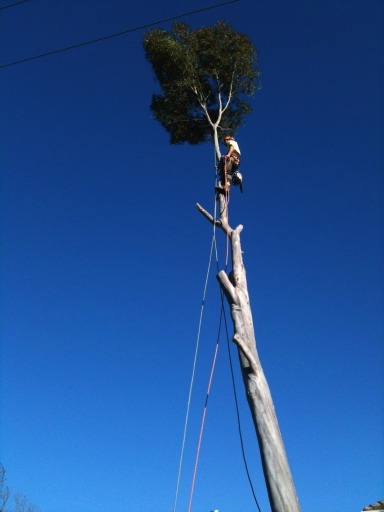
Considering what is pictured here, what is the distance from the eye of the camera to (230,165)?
318 inches

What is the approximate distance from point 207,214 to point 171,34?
514 centimetres

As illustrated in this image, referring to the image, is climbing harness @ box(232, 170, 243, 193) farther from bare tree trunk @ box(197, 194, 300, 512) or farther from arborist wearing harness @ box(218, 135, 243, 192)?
bare tree trunk @ box(197, 194, 300, 512)

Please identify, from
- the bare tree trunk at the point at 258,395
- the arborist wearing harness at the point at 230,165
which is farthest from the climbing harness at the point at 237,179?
the bare tree trunk at the point at 258,395

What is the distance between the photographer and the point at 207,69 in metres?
10.3

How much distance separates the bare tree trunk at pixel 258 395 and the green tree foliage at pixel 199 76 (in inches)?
167

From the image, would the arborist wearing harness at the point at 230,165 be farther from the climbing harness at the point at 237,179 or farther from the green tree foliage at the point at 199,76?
the green tree foliage at the point at 199,76

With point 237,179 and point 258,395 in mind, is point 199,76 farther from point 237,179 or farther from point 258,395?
point 258,395

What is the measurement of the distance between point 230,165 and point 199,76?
9.84 feet

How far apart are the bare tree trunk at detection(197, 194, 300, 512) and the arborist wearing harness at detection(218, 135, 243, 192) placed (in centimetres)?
158

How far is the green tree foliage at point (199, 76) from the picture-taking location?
10.0m

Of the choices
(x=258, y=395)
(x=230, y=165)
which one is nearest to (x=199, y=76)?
(x=230, y=165)

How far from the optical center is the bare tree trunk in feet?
14.4

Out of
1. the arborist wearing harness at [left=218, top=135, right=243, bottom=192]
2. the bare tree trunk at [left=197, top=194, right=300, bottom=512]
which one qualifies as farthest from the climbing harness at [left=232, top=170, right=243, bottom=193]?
the bare tree trunk at [left=197, top=194, right=300, bottom=512]

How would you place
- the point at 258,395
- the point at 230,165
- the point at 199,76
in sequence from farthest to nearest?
the point at 199,76
the point at 230,165
the point at 258,395
